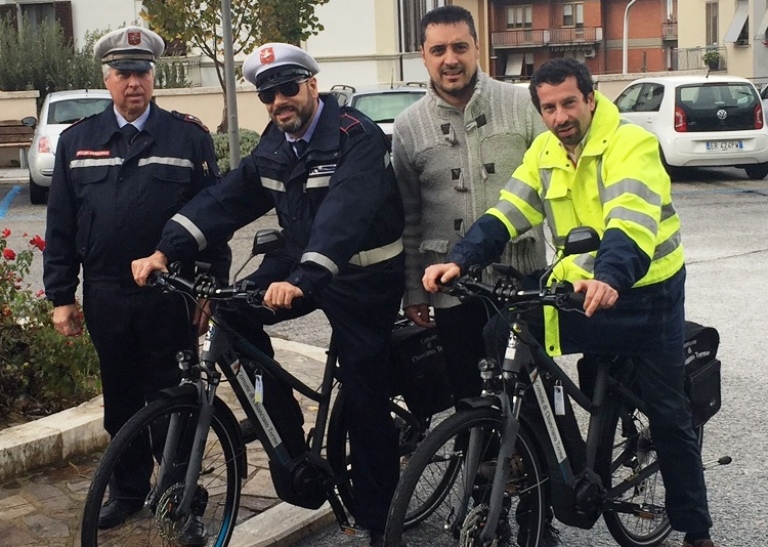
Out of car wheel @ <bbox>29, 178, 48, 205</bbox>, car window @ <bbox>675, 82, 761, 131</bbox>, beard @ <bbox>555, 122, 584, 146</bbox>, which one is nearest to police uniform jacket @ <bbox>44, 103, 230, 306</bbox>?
beard @ <bbox>555, 122, 584, 146</bbox>

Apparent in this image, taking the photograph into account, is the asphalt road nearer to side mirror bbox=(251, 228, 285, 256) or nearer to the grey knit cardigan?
the grey knit cardigan

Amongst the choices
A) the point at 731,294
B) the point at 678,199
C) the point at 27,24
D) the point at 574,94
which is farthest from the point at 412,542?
the point at 27,24

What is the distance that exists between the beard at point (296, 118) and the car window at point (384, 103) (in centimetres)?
1380

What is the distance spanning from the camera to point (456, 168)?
16.0ft

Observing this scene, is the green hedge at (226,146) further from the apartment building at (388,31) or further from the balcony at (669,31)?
the balcony at (669,31)

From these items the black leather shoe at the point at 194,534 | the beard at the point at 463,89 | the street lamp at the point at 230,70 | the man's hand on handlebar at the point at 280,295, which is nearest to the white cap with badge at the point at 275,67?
the beard at the point at 463,89

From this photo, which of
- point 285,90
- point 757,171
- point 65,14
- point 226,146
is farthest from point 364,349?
point 65,14

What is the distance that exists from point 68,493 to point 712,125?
14.4 meters

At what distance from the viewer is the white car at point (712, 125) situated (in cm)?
1819

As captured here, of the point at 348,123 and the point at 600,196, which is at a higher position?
the point at 348,123

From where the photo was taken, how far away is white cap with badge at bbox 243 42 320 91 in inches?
172

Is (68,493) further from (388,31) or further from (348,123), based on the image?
(388,31)

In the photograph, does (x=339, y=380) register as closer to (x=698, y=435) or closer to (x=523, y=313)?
(x=523, y=313)

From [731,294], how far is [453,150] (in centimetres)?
571
